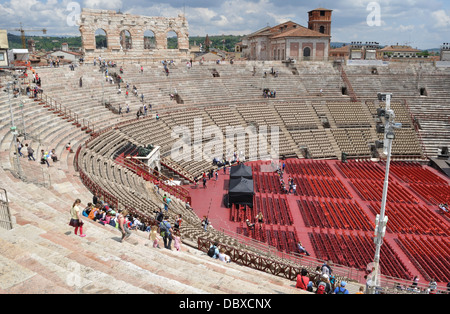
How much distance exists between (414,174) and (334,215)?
13.8 metres

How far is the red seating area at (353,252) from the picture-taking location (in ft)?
55.9

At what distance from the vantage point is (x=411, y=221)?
74.0 ft

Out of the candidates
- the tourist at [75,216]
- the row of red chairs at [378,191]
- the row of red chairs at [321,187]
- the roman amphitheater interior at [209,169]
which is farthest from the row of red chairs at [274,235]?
the tourist at [75,216]

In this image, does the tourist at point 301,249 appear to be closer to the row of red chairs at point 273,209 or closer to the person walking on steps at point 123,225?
the row of red chairs at point 273,209

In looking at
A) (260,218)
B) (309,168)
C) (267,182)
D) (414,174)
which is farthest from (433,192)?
(260,218)

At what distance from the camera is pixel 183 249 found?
13805 millimetres

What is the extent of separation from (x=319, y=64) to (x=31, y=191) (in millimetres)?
45175

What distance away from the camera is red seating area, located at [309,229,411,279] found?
1705 cm

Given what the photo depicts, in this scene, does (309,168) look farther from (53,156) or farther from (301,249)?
(53,156)

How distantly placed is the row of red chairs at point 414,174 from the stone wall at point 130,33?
31.5m

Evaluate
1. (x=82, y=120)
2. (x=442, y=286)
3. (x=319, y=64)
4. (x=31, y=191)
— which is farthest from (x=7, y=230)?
(x=319, y=64)

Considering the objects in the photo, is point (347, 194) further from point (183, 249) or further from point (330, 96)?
point (330, 96)
